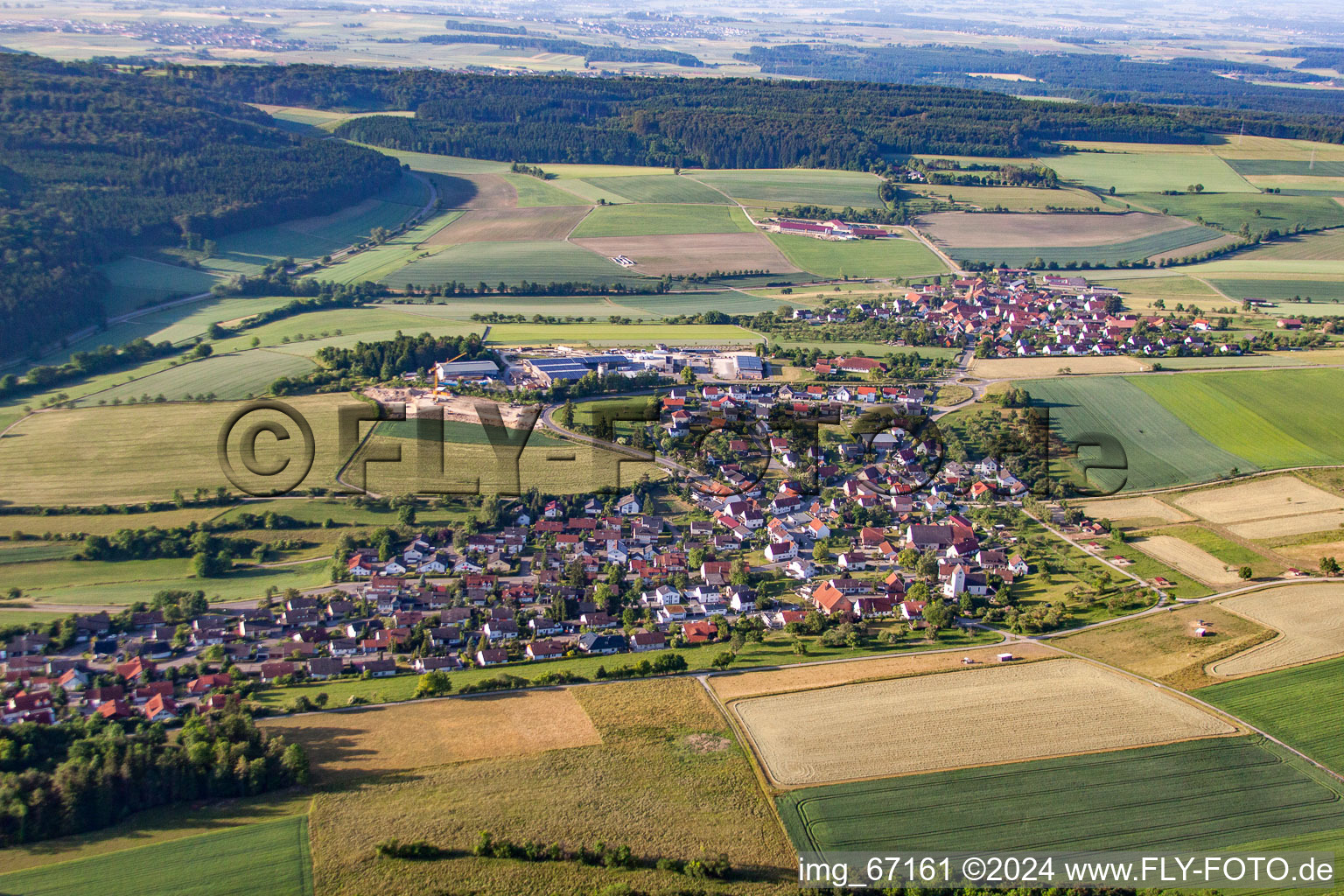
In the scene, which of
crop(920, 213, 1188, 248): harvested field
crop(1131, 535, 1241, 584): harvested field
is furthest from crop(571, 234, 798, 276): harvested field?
crop(1131, 535, 1241, 584): harvested field

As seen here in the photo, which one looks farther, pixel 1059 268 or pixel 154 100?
pixel 154 100

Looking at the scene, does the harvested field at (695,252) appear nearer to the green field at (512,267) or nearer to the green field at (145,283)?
the green field at (512,267)

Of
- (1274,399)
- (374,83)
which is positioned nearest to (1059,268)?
(1274,399)

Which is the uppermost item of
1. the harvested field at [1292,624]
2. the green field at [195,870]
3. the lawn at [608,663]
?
the harvested field at [1292,624]

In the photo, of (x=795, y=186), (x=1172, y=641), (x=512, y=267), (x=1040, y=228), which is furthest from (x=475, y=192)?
(x=1172, y=641)

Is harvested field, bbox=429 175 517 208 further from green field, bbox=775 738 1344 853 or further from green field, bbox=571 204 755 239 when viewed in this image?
green field, bbox=775 738 1344 853

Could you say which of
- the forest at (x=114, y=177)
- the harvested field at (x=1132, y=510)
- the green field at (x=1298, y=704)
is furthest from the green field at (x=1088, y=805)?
the forest at (x=114, y=177)

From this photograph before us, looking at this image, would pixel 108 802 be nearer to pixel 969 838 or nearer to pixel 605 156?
pixel 969 838

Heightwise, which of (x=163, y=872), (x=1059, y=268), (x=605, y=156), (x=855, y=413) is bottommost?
(x=163, y=872)
